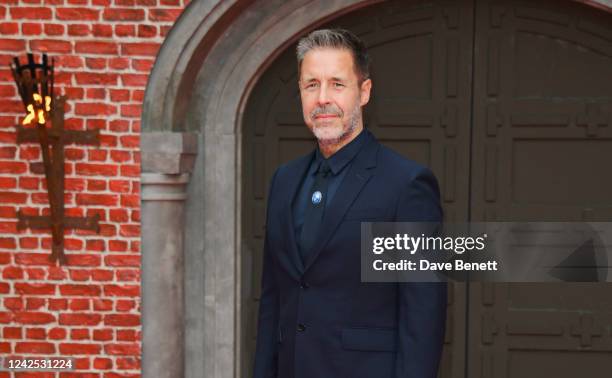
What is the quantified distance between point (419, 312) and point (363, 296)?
0.64 feet

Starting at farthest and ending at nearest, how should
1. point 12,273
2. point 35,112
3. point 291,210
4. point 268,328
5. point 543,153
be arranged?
point 543,153 → point 12,273 → point 35,112 → point 268,328 → point 291,210

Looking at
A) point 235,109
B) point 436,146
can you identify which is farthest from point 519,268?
point 235,109

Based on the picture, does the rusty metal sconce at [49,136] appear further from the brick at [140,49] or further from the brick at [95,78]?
the brick at [140,49]

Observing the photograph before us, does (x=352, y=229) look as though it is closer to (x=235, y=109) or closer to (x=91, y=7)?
(x=235, y=109)

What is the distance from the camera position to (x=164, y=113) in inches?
163

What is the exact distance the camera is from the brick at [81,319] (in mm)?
4273

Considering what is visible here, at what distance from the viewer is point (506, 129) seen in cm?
438

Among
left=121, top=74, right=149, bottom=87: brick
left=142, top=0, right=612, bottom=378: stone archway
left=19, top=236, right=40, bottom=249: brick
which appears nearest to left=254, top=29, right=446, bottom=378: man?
left=142, top=0, right=612, bottom=378: stone archway

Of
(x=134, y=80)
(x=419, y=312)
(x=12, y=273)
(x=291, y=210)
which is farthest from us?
(x=12, y=273)

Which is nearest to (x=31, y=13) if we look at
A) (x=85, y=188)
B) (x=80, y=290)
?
(x=85, y=188)

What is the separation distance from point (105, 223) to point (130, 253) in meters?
0.22

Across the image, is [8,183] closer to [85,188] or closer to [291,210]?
[85,188]

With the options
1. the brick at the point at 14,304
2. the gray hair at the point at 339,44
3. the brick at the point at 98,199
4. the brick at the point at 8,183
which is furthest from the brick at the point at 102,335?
the gray hair at the point at 339,44

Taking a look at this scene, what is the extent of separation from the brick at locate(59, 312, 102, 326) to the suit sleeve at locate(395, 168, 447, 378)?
2.41 metres
